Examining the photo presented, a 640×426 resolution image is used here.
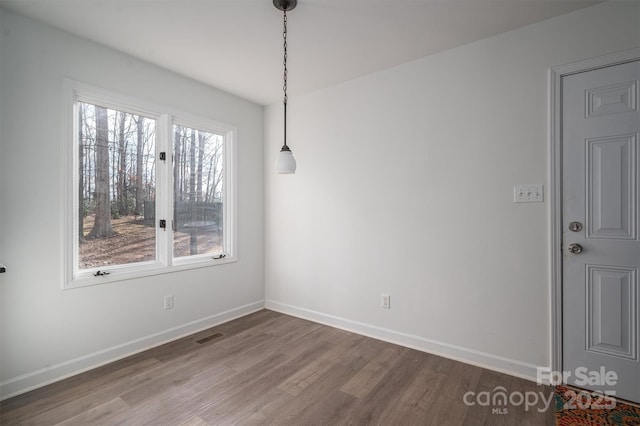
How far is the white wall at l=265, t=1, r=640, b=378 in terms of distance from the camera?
232 centimetres

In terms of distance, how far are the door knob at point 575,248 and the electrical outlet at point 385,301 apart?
151 cm

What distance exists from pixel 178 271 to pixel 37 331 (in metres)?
1.13

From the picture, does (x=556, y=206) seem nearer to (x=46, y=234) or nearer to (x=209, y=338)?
(x=209, y=338)

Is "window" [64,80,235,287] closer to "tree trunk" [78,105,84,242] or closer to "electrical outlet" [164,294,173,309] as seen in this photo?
"tree trunk" [78,105,84,242]

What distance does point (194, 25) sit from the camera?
2.33m

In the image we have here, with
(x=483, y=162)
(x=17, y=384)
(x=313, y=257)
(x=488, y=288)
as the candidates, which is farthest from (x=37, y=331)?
(x=483, y=162)

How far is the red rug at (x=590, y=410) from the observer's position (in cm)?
185

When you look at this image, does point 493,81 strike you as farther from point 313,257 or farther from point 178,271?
point 178,271

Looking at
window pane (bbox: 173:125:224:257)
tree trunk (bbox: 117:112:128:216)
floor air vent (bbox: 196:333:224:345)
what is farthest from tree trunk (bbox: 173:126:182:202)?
floor air vent (bbox: 196:333:224:345)

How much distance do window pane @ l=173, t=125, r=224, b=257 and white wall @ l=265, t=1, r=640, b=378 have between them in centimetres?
92

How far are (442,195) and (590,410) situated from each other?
1.73 meters

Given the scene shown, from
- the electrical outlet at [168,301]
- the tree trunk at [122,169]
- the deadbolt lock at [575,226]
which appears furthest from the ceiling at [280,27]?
the electrical outlet at [168,301]

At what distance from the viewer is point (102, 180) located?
8.86 ft

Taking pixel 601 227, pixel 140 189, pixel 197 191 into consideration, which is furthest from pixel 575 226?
pixel 140 189
